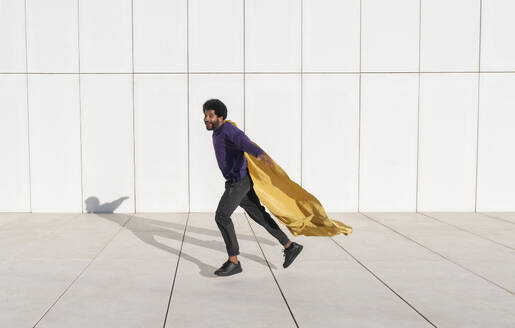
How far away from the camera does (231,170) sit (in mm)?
5371

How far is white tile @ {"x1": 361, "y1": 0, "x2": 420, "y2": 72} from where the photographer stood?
9.89 metres

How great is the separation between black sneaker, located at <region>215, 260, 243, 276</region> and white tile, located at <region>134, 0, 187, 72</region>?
Result: 18.5ft

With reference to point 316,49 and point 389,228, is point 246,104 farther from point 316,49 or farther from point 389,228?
point 389,228

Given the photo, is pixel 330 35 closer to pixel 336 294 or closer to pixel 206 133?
pixel 206 133

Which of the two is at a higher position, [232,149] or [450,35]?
[450,35]

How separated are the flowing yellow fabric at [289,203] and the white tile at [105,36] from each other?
534 centimetres

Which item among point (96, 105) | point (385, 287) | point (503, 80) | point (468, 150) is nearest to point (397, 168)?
point (468, 150)

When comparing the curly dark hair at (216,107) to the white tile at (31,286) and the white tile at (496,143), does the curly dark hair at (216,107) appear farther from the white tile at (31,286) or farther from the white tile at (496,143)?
the white tile at (496,143)

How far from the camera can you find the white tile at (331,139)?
9.90m

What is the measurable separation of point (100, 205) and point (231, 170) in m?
5.47

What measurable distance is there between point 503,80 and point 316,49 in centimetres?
424

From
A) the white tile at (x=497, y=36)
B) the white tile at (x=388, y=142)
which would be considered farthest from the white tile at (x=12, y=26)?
the white tile at (x=497, y=36)

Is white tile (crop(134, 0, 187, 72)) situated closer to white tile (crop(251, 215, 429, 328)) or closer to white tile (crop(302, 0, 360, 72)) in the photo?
white tile (crop(302, 0, 360, 72))

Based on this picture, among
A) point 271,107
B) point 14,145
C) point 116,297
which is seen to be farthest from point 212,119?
point 14,145
